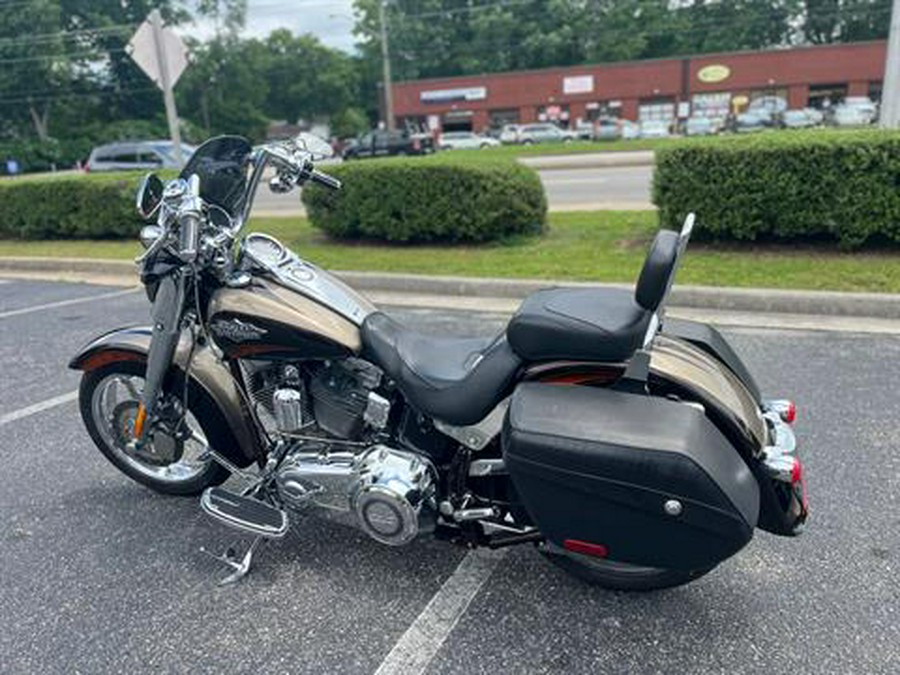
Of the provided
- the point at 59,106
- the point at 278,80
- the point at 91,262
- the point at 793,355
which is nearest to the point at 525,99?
the point at 278,80

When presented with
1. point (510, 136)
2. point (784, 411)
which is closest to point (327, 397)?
point (784, 411)

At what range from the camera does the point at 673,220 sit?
690 cm

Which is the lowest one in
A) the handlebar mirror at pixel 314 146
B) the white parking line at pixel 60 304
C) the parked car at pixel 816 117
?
the white parking line at pixel 60 304

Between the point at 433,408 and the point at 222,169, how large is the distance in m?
1.28

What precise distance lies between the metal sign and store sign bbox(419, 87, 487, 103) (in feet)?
149

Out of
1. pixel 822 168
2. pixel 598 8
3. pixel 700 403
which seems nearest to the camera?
pixel 700 403

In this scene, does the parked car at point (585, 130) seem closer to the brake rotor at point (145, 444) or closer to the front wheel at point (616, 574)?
the brake rotor at point (145, 444)

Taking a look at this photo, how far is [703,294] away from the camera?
5.62 metres

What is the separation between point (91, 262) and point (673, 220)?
23.1 ft

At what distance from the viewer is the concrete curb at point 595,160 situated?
20141 mm

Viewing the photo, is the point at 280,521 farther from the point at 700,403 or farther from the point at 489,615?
the point at 700,403

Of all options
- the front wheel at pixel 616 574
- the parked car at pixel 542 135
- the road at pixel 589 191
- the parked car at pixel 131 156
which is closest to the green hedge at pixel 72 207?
the road at pixel 589 191

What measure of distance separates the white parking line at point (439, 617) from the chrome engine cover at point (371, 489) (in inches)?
10.3

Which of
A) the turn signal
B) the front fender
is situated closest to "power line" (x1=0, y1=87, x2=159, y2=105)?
the front fender
